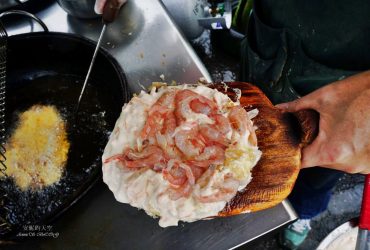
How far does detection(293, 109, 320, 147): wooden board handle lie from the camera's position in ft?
6.00

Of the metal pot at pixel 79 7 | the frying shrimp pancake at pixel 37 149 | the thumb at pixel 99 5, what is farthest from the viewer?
the metal pot at pixel 79 7

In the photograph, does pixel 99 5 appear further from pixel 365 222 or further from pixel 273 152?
pixel 365 222

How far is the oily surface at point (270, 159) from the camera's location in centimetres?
175

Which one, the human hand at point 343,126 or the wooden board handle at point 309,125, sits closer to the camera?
the human hand at point 343,126

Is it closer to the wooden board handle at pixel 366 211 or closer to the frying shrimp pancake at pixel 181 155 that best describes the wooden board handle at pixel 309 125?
the frying shrimp pancake at pixel 181 155

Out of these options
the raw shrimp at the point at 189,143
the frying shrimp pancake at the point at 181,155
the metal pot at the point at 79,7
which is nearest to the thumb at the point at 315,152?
the frying shrimp pancake at the point at 181,155

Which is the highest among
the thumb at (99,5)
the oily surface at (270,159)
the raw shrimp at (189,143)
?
the thumb at (99,5)

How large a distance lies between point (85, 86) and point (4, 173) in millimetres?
789

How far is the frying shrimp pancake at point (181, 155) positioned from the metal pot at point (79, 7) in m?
1.26

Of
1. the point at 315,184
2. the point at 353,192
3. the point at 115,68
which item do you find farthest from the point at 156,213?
the point at 353,192

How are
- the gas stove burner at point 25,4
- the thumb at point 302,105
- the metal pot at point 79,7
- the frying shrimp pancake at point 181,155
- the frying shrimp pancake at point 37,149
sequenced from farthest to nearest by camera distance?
the gas stove burner at point 25,4 → the metal pot at point 79,7 → the frying shrimp pancake at point 37,149 → the thumb at point 302,105 → the frying shrimp pancake at point 181,155

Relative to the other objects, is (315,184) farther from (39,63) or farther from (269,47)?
(39,63)

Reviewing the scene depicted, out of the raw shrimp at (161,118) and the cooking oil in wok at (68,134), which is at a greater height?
the raw shrimp at (161,118)

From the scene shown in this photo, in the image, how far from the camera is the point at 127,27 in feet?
8.87
